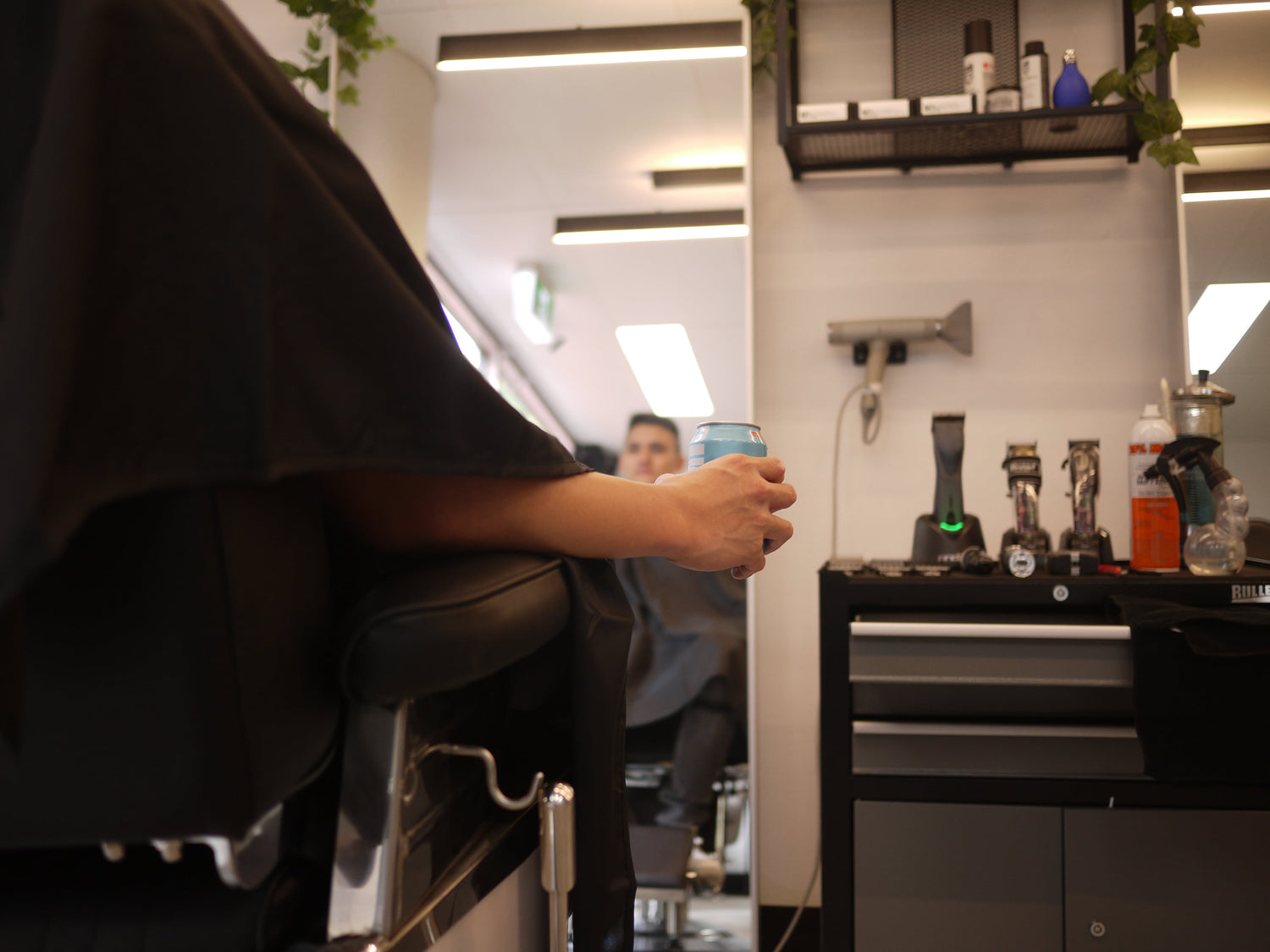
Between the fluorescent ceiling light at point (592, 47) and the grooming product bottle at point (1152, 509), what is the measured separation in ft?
4.92

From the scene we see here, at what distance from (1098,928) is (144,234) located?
1.95 m

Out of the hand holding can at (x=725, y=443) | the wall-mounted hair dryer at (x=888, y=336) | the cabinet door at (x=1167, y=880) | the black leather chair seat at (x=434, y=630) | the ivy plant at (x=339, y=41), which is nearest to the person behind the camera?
the black leather chair seat at (x=434, y=630)

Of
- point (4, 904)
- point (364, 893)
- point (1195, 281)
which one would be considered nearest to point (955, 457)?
point (1195, 281)

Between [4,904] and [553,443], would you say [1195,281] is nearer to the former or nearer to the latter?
[553,443]

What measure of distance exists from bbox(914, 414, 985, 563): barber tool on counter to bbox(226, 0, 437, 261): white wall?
1.58m

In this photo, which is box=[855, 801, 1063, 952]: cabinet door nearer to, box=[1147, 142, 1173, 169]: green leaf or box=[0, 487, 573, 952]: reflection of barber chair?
box=[0, 487, 573, 952]: reflection of barber chair

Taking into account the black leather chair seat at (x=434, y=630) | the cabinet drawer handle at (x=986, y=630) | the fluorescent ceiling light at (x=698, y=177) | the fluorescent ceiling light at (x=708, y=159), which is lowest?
the cabinet drawer handle at (x=986, y=630)

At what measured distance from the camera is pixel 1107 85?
2277mm

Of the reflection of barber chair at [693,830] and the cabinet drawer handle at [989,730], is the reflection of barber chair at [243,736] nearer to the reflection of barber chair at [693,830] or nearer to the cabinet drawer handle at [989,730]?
the cabinet drawer handle at [989,730]

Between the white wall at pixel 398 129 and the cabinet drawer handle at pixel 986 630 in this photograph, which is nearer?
the cabinet drawer handle at pixel 986 630

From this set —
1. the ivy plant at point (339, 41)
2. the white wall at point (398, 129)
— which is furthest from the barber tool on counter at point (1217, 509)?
the ivy plant at point (339, 41)

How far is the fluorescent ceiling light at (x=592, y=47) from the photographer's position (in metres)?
2.62

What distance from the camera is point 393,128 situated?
2799 millimetres

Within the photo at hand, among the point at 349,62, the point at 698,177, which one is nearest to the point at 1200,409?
the point at 698,177
